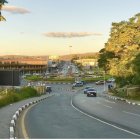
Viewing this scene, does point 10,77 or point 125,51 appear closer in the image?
point 10,77

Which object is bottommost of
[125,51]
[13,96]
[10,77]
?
[13,96]

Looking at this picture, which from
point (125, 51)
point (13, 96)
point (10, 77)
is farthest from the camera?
point (125, 51)

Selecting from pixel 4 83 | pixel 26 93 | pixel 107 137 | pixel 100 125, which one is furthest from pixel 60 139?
pixel 26 93

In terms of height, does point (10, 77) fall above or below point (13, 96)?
above

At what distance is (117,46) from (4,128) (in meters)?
47.5

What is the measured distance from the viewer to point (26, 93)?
64938 mm

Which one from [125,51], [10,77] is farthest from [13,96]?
[125,51]

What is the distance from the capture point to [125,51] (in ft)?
210

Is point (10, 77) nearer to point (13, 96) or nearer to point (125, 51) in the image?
point (13, 96)

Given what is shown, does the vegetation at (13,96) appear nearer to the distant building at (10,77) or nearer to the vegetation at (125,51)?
the distant building at (10,77)

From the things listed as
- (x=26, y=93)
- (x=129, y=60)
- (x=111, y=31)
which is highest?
(x=111, y=31)

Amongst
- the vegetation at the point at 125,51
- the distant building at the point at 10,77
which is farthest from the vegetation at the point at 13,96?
the vegetation at the point at 125,51

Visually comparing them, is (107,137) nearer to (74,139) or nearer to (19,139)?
(74,139)

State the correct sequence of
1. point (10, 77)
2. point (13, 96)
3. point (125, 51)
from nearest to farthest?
1. point (13, 96)
2. point (10, 77)
3. point (125, 51)
